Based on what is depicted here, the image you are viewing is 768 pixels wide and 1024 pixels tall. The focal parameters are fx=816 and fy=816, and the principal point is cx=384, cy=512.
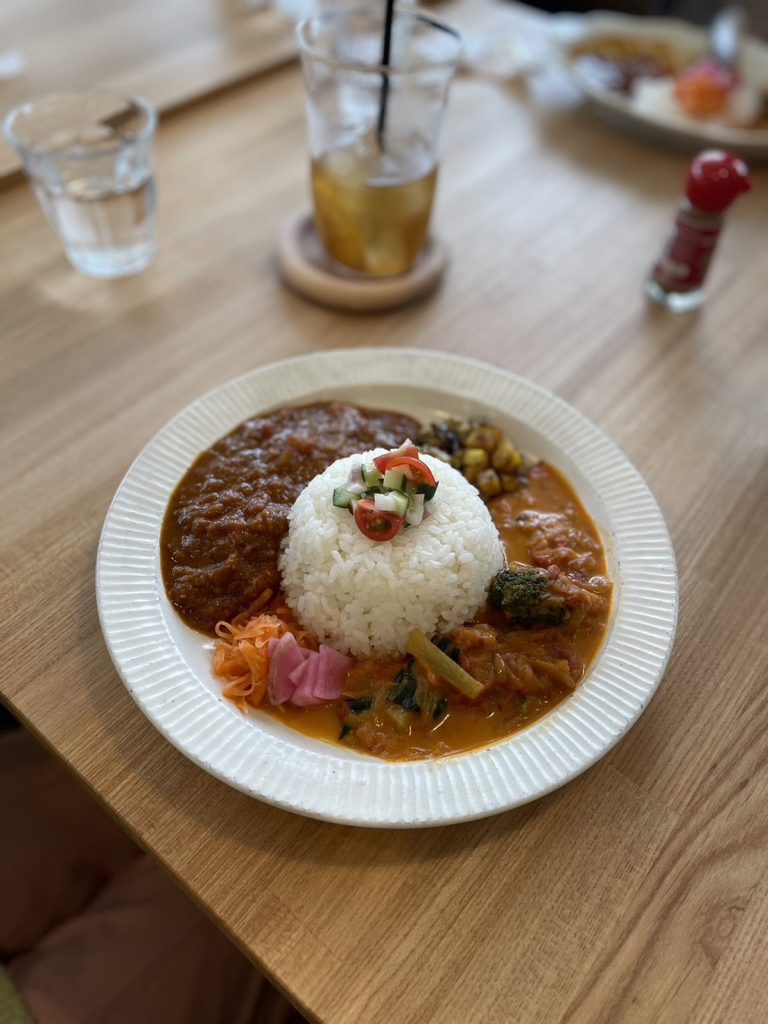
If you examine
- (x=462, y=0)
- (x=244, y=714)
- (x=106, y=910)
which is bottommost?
(x=106, y=910)

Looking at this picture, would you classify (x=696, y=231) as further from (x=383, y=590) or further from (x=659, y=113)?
(x=383, y=590)

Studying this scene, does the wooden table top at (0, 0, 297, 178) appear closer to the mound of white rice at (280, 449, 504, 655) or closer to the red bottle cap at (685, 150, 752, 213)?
the red bottle cap at (685, 150, 752, 213)

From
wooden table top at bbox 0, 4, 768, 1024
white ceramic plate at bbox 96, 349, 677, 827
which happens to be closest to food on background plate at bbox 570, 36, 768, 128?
wooden table top at bbox 0, 4, 768, 1024

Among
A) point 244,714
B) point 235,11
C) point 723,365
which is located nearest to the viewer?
point 244,714

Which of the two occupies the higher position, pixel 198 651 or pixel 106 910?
pixel 198 651

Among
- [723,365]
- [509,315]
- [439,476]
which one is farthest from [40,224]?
[723,365]

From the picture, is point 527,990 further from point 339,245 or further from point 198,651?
point 339,245

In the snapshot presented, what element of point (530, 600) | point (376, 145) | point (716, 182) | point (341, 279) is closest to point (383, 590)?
point (530, 600)

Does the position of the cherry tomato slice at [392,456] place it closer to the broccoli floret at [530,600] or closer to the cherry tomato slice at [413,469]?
the cherry tomato slice at [413,469]
